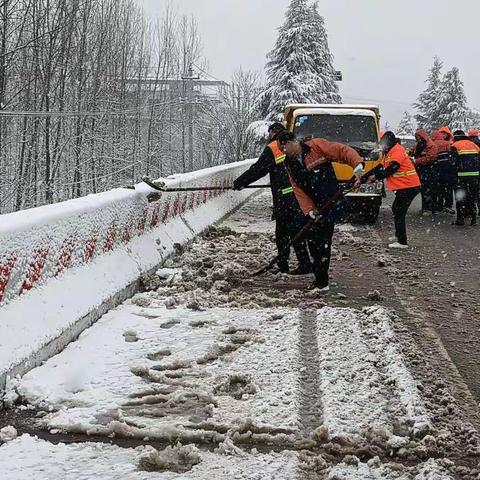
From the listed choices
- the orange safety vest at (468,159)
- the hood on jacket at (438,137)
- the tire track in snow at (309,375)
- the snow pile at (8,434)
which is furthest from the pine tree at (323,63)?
the snow pile at (8,434)

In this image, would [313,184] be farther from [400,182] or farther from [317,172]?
[400,182]

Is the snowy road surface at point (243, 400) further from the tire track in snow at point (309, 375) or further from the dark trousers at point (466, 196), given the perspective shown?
the dark trousers at point (466, 196)

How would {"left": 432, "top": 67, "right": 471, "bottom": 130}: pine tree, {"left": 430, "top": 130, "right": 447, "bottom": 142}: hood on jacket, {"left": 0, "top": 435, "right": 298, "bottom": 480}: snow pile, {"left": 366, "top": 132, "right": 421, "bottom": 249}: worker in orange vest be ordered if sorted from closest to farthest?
{"left": 0, "top": 435, "right": 298, "bottom": 480}: snow pile, {"left": 366, "top": 132, "right": 421, "bottom": 249}: worker in orange vest, {"left": 430, "top": 130, "right": 447, "bottom": 142}: hood on jacket, {"left": 432, "top": 67, "right": 471, "bottom": 130}: pine tree

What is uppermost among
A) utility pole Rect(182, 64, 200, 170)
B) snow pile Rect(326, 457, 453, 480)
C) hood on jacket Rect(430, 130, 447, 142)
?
utility pole Rect(182, 64, 200, 170)

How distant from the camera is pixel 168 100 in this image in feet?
124

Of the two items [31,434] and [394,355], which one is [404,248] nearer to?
[394,355]

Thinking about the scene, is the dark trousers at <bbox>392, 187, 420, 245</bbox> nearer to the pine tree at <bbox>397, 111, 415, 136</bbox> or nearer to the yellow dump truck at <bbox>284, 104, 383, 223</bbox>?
the yellow dump truck at <bbox>284, 104, 383, 223</bbox>

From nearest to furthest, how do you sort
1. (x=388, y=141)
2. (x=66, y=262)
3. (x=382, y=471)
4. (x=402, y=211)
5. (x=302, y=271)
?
(x=382, y=471) → (x=66, y=262) → (x=302, y=271) → (x=402, y=211) → (x=388, y=141)

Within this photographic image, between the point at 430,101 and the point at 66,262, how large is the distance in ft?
214

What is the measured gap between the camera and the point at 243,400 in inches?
148

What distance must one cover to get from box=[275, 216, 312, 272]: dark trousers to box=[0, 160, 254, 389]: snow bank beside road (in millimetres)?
1378

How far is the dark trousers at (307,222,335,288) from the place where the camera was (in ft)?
21.9

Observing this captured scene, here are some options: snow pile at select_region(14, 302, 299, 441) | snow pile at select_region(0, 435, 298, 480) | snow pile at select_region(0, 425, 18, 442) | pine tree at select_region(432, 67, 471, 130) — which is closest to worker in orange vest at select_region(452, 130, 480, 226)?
snow pile at select_region(14, 302, 299, 441)

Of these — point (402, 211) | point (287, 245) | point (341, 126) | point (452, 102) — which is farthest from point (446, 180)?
point (452, 102)
